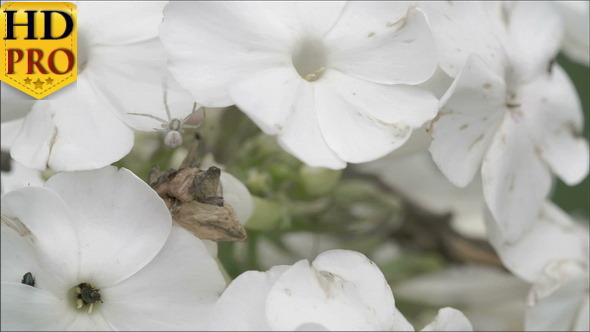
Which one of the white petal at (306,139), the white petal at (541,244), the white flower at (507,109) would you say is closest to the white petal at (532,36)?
the white flower at (507,109)

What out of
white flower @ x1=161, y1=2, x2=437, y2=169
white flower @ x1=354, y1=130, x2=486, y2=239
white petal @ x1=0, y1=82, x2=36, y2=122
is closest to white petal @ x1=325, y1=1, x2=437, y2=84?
white flower @ x1=161, y1=2, x2=437, y2=169

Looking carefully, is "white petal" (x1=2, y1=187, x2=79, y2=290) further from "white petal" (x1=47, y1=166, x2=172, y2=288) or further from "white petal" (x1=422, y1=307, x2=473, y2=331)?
"white petal" (x1=422, y1=307, x2=473, y2=331)

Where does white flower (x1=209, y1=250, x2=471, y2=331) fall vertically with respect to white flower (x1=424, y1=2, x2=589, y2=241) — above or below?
below

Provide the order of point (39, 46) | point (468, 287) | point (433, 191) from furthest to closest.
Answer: point (433, 191), point (468, 287), point (39, 46)

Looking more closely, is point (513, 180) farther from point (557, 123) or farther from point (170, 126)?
point (170, 126)

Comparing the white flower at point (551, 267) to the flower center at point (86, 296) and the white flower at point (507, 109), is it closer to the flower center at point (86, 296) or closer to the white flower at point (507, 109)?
the white flower at point (507, 109)

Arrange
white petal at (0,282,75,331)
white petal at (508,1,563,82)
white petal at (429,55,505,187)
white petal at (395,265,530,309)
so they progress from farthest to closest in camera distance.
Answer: white petal at (395,265,530,309), white petal at (508,1,563,82), white petal at (429,55,505,187), white petal at (0,282,75,331)

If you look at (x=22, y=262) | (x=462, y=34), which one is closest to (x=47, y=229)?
(x=22, y=262)
